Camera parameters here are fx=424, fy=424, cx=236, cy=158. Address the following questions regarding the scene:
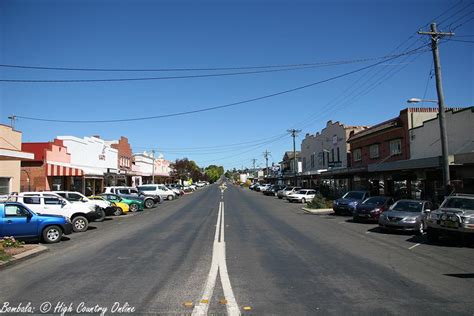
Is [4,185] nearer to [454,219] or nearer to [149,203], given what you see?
[149,203]

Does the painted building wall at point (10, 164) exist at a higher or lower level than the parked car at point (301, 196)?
higher

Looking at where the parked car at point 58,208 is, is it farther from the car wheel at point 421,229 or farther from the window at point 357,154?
the window at point 357,154

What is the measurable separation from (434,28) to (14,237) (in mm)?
19433

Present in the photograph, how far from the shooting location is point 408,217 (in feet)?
55.0

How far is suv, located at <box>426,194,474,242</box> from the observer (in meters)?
13.7

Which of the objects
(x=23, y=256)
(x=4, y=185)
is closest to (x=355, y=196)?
(x=23, y=256)

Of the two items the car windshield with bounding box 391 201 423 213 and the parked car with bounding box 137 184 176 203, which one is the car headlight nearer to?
the car windshield with bounding box 391 201 423 213

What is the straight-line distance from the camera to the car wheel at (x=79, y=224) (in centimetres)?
1840

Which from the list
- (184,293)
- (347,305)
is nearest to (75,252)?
(184,293)

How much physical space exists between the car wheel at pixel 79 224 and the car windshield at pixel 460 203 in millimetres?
14669

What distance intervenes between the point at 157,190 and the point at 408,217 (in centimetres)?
3480

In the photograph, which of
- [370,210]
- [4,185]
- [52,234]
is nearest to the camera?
[52,234]

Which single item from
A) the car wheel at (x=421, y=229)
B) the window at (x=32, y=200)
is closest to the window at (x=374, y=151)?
the car wheel at (x=421, y=229)

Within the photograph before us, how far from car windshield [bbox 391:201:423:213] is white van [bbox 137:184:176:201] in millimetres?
31270
